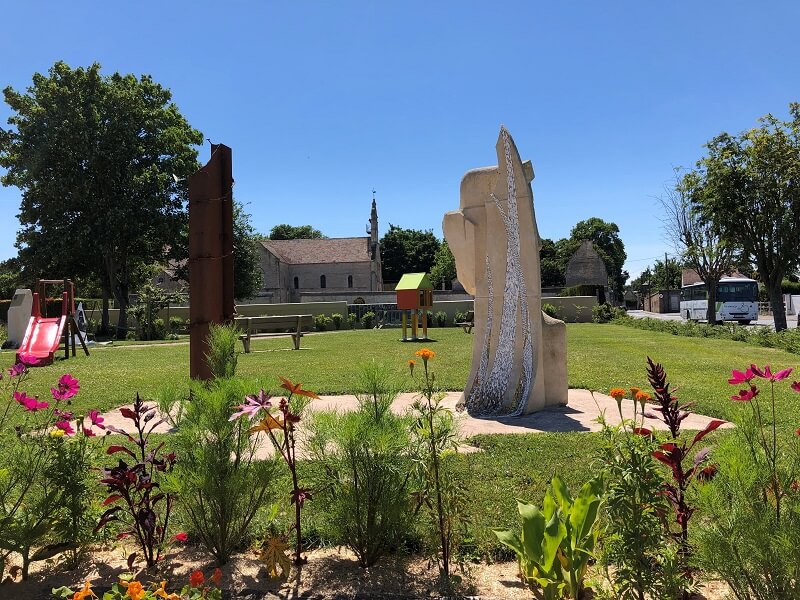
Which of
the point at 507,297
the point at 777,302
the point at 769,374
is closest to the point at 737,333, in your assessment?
the point at 777,302

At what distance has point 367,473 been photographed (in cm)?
240

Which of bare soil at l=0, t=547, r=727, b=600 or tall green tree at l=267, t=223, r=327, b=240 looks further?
tall green tree at l=267, t=223, r=327, b=240

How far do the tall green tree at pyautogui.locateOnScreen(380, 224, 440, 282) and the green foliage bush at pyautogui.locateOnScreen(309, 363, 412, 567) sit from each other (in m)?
75.9

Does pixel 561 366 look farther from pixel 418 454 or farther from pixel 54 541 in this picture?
pixel 54 541

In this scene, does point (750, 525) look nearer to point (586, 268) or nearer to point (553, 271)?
point (586, 268)

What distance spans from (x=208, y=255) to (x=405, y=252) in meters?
73.3

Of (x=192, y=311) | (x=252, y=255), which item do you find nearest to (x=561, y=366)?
(x=192, y=311)

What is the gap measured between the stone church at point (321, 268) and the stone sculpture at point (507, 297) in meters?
51.7

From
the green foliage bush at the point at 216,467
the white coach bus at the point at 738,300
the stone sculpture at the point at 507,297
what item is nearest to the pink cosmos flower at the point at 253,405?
the green foliage bush at the point at 216,467

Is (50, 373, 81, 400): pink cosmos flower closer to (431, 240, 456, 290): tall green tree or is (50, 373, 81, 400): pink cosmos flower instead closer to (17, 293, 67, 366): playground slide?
(17, 293, 67, 366): playground slide

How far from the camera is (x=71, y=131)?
84.5 ft

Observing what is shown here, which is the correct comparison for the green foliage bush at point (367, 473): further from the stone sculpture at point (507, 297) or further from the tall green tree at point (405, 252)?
the tall green tree at point (405, 252)

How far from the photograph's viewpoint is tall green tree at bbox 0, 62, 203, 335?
26.0 metres

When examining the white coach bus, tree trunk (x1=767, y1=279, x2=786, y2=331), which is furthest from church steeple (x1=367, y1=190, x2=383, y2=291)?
tree trunk (x1=767, y1=279, x2=786, y2=331)
